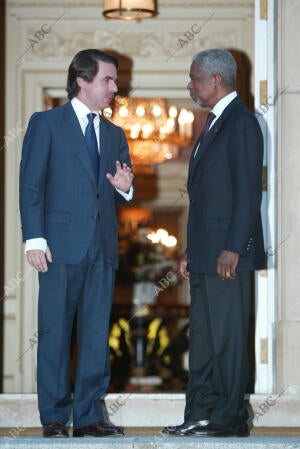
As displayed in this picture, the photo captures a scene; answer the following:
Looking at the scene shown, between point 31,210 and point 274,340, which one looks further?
point 274,340

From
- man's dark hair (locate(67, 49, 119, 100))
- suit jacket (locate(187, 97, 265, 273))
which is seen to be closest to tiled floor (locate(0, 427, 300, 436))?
suit jacket (locate(187, 97, 265, 273))

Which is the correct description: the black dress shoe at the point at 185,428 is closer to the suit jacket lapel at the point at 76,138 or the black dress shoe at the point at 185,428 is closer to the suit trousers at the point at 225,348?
the suit trousers at the point at 225,348

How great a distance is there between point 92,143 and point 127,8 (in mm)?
2351

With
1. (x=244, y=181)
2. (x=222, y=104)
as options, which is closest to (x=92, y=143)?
(x=222, y=104)

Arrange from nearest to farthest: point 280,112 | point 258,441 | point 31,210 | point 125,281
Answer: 1. point 258,441
2. point 31,210
3. point 280,112
4. point 125,281

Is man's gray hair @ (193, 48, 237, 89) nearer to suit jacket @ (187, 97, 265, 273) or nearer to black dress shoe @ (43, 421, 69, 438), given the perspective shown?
suit jacket @ (187, 97, 265, 273)

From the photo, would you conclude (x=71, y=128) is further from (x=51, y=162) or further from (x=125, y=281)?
(x=125, y=281)

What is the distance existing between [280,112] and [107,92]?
1.37m

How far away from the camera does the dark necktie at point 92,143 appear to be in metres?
4.51

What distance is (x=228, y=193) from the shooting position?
14.3 ft

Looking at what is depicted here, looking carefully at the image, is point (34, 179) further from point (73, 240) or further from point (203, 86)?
point (203, 86)

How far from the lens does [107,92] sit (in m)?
4.51

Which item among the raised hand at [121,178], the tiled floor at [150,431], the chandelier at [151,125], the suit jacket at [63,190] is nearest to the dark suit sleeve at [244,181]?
the raised hand at [121,178]

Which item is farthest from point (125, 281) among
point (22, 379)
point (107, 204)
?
point (107, 204)
